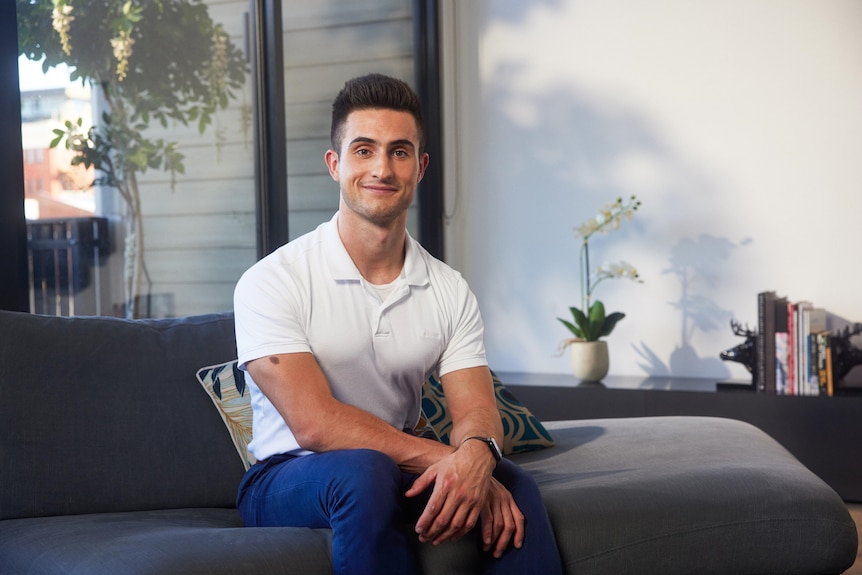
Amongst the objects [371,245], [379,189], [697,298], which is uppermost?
[379,189]

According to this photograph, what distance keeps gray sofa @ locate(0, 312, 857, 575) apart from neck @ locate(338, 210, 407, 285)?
1.59 ft

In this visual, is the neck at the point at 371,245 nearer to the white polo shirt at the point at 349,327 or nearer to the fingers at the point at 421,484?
the white polo shirt at the point at 349,327

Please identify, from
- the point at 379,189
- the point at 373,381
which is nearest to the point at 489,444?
the point at 373,381

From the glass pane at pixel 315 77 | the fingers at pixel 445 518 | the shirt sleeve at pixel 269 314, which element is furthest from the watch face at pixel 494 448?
the glass pane at pixel 315 77

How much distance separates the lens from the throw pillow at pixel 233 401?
227 centimetres

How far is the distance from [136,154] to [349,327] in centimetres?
132

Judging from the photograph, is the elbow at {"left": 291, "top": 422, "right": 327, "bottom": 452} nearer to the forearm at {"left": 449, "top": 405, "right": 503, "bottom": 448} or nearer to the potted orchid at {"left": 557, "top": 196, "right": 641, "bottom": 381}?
the forearm at {"left": 449, "top": 405, "right": 503, "bottom": 448}

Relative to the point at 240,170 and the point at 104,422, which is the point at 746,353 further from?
the point at 104,422

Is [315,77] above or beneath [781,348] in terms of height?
above

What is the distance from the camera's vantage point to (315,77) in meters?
3.88

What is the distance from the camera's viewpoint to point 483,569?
1.82m

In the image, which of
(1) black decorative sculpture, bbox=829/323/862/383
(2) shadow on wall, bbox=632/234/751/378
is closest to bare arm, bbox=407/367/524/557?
(1) black decorative sculpture, bbox=829/323/862/383

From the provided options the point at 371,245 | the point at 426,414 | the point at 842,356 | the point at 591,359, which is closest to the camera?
the point at 371,245

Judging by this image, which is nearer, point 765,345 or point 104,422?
point 104,422
